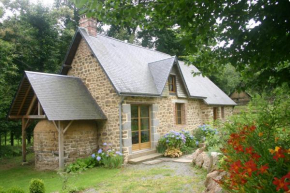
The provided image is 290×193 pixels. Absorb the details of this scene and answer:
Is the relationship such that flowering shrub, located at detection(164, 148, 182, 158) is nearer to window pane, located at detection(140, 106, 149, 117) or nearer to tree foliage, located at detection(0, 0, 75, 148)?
window pane, located at detection(140, 106, 149, 117)

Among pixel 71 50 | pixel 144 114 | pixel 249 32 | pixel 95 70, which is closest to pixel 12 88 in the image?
pixel 71 50

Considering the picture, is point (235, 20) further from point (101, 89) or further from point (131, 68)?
point (131, 68)

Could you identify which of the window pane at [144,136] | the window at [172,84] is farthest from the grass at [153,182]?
the window at [172,84]

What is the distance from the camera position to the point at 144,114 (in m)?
10.9

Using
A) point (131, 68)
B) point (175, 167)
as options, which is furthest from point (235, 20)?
point (131, 68)

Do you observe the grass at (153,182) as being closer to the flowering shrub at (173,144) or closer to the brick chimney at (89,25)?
the flowering shrub at (173,144)

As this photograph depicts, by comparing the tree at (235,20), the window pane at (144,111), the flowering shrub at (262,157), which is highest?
the tree at (235,20)

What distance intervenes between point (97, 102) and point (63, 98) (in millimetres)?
1596

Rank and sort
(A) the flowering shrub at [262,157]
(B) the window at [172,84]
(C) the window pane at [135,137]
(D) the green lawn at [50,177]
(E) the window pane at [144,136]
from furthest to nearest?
(B) the window at [172,84] → (E) the window pane at [144,136] → (C) the window pane at [135,137] → (D) the green lawn at [50,177] → (A) the flowering shrub at [262,157]

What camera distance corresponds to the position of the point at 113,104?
973cm

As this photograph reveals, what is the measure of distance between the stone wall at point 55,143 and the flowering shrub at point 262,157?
638 cm

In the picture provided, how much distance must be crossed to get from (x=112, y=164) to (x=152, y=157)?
197 centimetres

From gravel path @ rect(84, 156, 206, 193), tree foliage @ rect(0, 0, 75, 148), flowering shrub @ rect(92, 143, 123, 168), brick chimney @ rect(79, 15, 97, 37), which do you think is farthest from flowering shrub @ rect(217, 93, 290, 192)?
tree foliage @ rect(0, 0, 75, 148)

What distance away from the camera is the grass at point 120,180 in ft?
19.9
